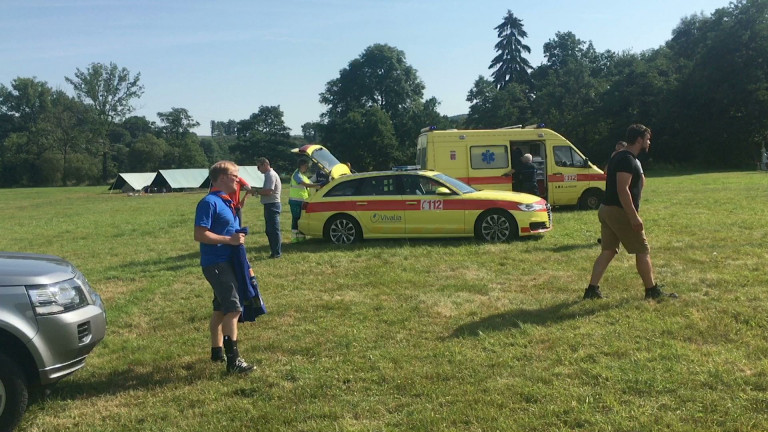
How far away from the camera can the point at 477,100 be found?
219ft

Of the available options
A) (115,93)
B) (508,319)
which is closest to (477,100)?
(115,93)

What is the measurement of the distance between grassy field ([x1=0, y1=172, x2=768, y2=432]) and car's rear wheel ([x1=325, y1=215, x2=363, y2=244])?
67.5 inches

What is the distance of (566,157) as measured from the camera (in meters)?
16.1

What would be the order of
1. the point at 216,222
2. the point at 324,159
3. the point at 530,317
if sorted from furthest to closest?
the point at 324,159
the point at 530,317
the point at 216,222

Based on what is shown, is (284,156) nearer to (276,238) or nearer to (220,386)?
(276,238)

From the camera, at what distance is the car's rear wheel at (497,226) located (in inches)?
438

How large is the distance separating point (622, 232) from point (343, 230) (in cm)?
632

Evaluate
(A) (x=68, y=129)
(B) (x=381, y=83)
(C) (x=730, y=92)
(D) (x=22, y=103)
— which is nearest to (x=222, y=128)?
(D) (x=22, y=103)

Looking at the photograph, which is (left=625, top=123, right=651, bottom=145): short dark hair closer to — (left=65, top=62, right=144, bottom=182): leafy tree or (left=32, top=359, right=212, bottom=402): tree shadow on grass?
(left=32, top=359, right=212, bottom=402): tree shadow on grass

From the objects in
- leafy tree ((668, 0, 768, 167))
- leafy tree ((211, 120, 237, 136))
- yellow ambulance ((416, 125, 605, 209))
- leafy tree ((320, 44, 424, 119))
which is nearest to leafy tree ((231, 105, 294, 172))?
leafy tree ((320, 44, 424, 119))

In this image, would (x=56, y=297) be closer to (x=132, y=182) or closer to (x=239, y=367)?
→ (x=239, y=367)

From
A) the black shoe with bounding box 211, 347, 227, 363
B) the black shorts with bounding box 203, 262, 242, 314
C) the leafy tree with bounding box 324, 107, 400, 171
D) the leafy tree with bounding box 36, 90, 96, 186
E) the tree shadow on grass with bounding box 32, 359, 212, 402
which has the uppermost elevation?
the leafy tree with bounding box 36, 90, 96, 186

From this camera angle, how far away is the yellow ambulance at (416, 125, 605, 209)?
15688 mm

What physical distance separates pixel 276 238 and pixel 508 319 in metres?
5.37
